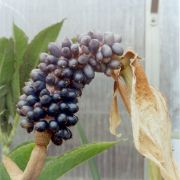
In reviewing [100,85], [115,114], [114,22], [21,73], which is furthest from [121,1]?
[115,114]

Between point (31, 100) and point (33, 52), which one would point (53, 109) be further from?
point (33, 52)

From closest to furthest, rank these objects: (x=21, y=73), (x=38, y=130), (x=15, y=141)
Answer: (x=38, y=130) → (x=21, y=73) → (x=15, y=141)

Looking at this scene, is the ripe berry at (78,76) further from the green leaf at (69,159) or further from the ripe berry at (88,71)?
the green leaf at (69,159)

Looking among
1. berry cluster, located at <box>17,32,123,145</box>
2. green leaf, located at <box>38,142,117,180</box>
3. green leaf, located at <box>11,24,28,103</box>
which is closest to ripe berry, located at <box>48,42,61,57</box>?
berry cluster, located at <box>17,32,123,145</box>

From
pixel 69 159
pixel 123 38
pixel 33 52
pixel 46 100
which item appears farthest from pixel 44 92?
pixel 123 38

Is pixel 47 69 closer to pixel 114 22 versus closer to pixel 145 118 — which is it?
pixel 145 118

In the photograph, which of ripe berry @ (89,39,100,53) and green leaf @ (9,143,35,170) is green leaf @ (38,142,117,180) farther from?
ripe berry @ (89,39,100,53)

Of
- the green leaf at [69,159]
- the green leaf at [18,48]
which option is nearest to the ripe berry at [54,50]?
the green leaf at [69,159]
